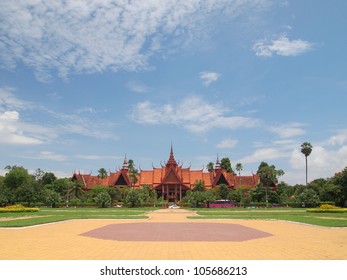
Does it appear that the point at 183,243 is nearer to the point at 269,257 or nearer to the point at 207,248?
the point at 207,248

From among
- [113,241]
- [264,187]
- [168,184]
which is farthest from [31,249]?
[168,184]

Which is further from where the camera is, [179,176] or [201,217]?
[179,176]

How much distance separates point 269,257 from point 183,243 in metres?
4.12

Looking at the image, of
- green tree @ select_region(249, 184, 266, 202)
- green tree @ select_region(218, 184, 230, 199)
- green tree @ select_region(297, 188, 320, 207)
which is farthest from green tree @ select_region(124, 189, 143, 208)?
green tree @ select_region(297, 188, 320, 207)

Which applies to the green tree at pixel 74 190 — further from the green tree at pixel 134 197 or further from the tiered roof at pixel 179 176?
the green tree at pixel 134 197

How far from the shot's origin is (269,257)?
33.7ft

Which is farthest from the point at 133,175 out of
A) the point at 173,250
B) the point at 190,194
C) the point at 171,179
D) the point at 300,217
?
the point at 173,250

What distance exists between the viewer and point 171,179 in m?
83.1

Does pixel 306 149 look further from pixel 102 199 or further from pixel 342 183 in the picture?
pixel 102 199

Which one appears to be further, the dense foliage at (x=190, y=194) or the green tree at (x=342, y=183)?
the dense foliage at (x=190, y=194)

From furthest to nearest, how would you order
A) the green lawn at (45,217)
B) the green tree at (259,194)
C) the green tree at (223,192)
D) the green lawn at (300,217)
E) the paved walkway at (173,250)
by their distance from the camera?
the green tree at (223,192) → the green tree at (259,194) → the green lawn at (45,217) → the green lawn at (300,217) → the paved walkway at (173,250)

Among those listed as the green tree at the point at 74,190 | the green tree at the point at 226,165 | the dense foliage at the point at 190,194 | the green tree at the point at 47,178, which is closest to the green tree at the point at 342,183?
the dense foliage at the point at 190,194

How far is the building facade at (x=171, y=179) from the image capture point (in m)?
82.9

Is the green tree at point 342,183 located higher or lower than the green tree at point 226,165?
lower
